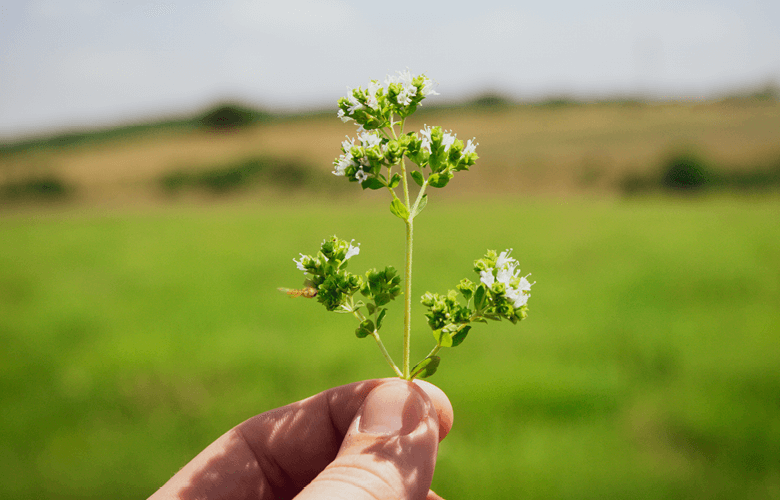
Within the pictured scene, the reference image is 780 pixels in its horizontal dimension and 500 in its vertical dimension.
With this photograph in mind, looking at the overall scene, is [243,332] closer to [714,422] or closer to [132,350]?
[132,350]

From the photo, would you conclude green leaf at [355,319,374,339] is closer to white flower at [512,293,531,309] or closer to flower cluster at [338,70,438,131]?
white flower at [512,293,531,309]

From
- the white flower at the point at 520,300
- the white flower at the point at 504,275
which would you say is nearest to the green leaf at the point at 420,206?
the white flower at the point at 504,275

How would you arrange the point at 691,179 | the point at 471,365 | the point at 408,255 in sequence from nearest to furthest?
the point at 408,255 → the point at 471,365 → the point at 691,179

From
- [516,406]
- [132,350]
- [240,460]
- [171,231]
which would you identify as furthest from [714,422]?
[171,231]

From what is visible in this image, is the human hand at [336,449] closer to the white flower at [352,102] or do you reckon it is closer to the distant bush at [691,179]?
the white flower at [352,102]

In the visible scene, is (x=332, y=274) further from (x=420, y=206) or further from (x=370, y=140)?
(x=370, y=140)

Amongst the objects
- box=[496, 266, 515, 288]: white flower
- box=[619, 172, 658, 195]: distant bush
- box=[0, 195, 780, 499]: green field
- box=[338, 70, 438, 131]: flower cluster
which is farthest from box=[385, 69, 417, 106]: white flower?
box=[619, 172, 658, 195]: distant bush

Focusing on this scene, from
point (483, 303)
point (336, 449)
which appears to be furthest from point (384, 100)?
point (336, 449)
